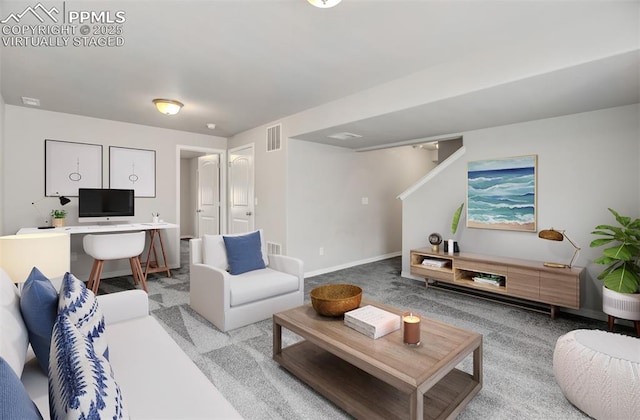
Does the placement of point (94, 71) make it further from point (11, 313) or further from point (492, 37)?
point (492, 37)

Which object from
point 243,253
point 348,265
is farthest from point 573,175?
point 243,253

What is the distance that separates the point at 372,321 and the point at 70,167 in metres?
4.70

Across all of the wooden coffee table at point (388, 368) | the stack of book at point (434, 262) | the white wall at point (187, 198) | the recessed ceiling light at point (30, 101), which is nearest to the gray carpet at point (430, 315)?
the wooden coffee table at point (388, 368)

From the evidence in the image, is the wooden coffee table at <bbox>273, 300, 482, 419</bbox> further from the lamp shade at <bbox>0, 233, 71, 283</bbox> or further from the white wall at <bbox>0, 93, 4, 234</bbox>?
the white wall at <bbox>0, 93, 4, 234</bbox>

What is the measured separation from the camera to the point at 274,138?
184 inches

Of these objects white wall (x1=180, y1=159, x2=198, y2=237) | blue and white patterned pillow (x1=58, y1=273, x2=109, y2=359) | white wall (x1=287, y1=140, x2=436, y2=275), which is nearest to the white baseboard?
white wall (x1=287, y1=140, x2=436, y2=275)

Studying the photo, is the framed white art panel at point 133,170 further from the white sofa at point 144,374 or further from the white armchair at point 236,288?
the white sofa at point 144,374

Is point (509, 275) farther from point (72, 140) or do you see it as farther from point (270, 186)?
point (72, 140)

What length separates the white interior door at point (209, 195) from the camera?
5.95 m

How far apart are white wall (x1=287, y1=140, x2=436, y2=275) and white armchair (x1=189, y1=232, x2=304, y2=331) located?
4.54 ft

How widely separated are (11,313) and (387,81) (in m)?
3.17

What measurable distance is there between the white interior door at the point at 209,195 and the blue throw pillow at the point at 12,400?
5409mm

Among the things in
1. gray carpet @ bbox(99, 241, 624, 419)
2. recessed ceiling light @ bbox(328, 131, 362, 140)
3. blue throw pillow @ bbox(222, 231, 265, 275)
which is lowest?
gray carpet @ bbox(99, 241, 624, 419)

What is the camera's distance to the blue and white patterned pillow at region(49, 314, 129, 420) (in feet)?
2.19
